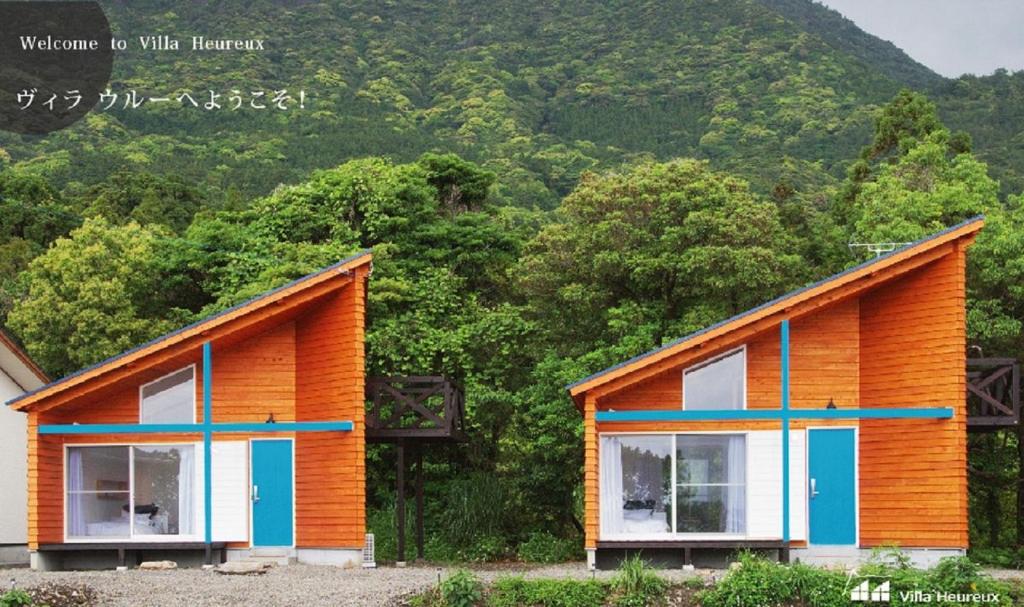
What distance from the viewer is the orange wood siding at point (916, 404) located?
→ 20250 millimetres

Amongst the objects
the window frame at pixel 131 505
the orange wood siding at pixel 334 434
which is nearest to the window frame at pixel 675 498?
the orange wood siding at pixel 334 434

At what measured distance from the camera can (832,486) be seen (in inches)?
832

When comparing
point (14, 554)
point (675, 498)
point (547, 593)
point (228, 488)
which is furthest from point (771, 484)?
point (14, 554)

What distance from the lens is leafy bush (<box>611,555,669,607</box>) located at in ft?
55.5

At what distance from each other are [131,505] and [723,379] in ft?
30.3

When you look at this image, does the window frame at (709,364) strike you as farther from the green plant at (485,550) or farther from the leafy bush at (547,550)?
the green plant at (485,550)

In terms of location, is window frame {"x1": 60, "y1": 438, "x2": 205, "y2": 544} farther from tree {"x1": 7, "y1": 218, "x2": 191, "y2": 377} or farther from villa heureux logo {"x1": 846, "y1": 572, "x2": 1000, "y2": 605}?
tree {"x1": 7, "y1": 218, "x2": 191, "y2": 377}

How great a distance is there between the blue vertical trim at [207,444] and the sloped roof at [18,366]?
4.69m

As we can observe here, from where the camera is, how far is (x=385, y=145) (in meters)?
59.0

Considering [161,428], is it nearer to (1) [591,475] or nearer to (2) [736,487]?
(1) [591,475]

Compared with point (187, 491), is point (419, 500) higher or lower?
lower

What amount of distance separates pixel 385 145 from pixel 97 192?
553 inches
